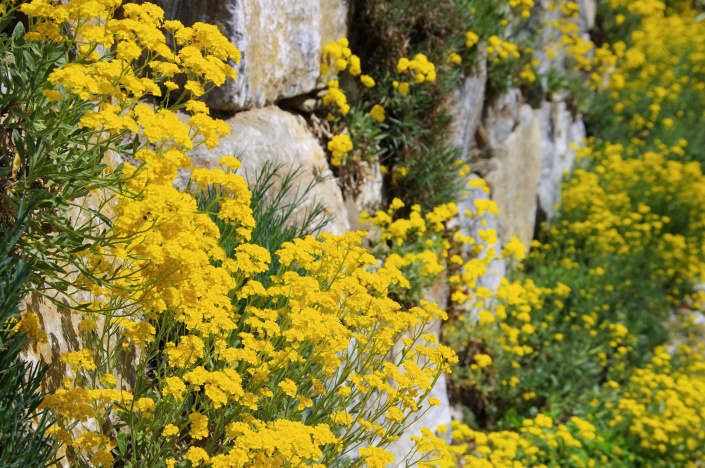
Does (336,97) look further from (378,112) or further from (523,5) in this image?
(523,5)

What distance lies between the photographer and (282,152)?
3.96 metres

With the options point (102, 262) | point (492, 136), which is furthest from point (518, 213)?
point (102, 262)

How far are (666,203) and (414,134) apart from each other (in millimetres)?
4275

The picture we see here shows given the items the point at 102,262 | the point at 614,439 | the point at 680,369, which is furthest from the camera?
the point at 680,369

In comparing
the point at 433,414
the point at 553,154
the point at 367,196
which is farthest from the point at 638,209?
the point at 433,414

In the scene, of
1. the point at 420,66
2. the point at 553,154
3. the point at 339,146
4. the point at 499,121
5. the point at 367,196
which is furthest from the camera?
the point at 553,154

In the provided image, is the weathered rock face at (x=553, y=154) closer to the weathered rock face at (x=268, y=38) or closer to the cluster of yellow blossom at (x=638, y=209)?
the cluster of yellow blossom at (x=638, y=209)

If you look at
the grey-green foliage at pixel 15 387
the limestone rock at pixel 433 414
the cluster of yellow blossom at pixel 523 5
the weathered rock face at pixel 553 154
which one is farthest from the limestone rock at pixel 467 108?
the grey-green foliage at pixel 15 387

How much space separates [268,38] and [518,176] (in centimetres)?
363

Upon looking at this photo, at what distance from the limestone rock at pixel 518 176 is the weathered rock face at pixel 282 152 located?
2.28 meters

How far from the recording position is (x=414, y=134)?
4.95 m

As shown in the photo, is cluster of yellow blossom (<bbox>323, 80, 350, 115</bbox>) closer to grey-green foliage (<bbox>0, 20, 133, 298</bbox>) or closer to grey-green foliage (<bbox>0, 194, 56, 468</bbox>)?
grey-green foliage (<bbox>0, 20, 133, 298</bbox>)

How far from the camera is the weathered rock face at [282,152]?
364cm

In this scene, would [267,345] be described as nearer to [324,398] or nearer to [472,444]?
[324,398]
